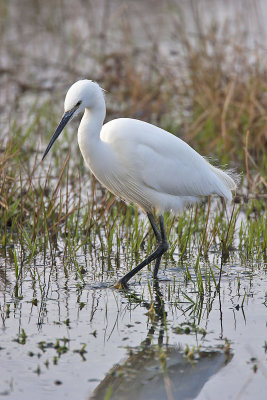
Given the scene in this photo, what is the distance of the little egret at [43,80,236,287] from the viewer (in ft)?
14.5

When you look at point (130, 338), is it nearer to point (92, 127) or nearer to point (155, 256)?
point (155, 256)

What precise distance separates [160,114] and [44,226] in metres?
3.86

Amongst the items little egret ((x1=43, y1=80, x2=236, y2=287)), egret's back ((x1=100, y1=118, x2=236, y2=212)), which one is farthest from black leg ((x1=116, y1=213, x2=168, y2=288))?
egret's back ((x1=100, y1=118, x2=236, y2=212))

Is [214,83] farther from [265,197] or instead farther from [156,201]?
[156,201]

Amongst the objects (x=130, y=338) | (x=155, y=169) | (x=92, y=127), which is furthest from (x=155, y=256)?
(x=130, y=338)

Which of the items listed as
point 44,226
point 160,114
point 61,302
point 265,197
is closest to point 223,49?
point 160,114

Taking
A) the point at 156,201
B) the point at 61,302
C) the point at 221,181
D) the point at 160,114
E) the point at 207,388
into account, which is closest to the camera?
the point at 207,388

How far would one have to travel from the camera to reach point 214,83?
782 cm

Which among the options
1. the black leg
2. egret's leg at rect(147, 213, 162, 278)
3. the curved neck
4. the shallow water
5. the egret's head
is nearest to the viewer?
the shallow water

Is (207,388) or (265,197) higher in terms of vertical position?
(265,197)

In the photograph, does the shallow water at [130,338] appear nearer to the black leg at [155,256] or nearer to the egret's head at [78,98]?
the black leg at [155,256]

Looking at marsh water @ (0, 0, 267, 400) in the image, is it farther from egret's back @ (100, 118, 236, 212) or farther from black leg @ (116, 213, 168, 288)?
egret's back @ (100, 118, 236, 212)

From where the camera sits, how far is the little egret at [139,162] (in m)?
4.42

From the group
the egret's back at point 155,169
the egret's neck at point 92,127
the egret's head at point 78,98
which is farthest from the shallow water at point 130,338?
the egret's head at point 78,98
